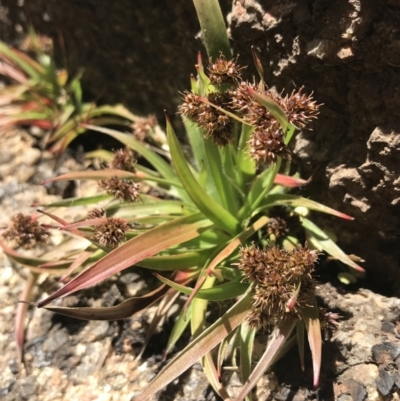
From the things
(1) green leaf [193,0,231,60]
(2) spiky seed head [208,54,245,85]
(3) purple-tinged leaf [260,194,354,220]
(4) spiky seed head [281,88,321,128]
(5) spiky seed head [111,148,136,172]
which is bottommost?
(3) purple-tinged leaf [260,194,354,220]

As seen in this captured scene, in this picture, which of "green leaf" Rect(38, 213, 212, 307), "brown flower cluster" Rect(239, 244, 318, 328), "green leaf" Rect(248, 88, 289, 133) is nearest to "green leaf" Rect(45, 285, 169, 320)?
"green leaf" Rect(38, 213, 212, 307)

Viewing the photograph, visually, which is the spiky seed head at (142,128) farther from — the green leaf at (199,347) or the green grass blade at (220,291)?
the green leaf at (199,347)

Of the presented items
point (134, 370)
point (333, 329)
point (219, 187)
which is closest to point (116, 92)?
point (219, 187)

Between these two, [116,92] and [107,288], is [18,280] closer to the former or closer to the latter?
[107,288]

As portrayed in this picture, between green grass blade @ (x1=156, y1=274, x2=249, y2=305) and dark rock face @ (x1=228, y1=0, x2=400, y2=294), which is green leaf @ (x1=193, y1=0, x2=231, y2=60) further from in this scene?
green grass blade @ (x1=156, y1=274, x2=249, y2=305)

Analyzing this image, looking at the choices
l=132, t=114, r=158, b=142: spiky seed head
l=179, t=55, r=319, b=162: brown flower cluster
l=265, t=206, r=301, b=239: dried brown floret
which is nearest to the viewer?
l=179, t=55, r=319, b=162: brown flower cluster

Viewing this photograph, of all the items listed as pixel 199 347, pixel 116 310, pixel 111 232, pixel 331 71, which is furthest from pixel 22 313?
pixel 331 71

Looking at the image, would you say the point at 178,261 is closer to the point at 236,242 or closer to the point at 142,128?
the point at 236,242
